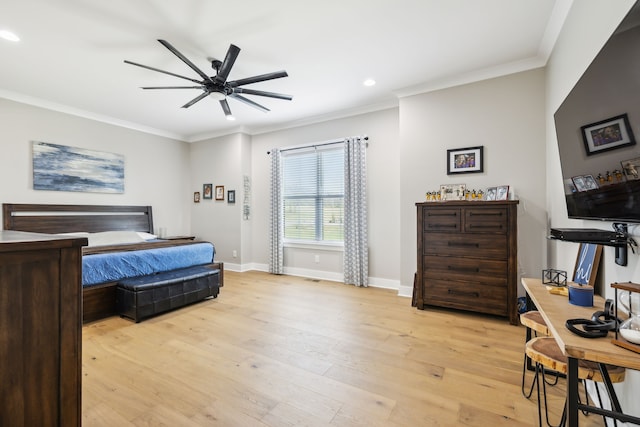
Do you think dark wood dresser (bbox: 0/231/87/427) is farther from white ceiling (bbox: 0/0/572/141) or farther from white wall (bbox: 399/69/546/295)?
white wall (bbox: 399/69/546/295)

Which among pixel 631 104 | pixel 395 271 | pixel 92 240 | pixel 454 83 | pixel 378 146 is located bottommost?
pixel 395 271

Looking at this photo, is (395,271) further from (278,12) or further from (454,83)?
(278,12)

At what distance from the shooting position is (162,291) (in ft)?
10.2

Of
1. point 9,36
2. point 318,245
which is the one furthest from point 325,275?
point 9,36

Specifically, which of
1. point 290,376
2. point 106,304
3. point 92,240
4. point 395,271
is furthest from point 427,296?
point 92,240

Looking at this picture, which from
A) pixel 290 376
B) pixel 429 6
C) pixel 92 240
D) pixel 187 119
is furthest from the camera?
pixel 187 119

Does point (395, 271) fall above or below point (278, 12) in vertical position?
below

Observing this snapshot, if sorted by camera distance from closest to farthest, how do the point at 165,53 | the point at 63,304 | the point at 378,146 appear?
the point at 63,304
the point at 165,53
the point at 378,146

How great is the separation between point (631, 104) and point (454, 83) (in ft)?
8.68

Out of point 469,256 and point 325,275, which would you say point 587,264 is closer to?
point 469,256

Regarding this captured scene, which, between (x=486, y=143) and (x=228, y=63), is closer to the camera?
(x=228, y=63)

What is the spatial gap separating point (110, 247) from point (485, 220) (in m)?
4.24

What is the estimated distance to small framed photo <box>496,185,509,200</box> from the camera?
308 centimetres

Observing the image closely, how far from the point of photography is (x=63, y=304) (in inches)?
37.6
